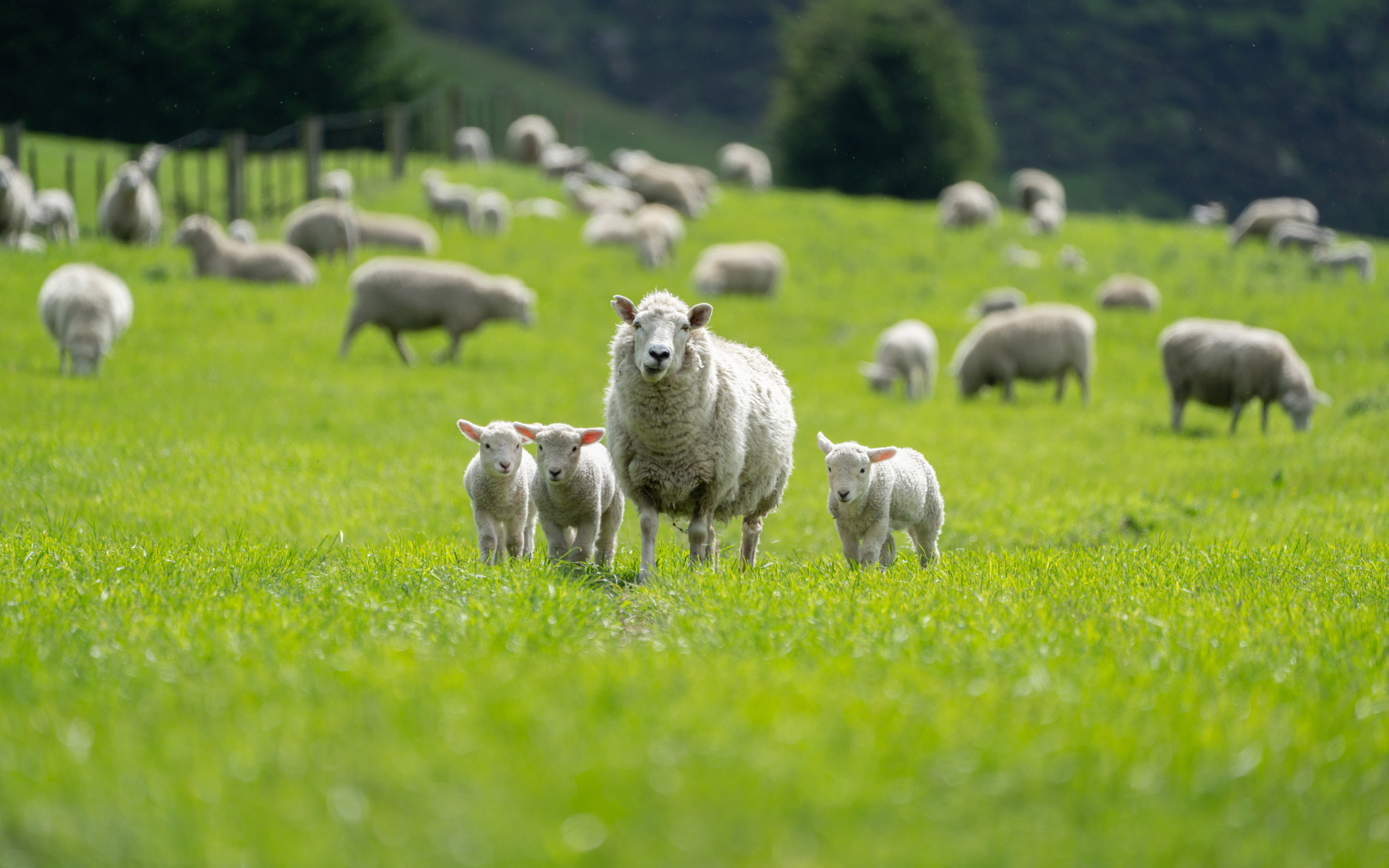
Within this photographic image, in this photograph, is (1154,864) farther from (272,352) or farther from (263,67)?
(263,67)

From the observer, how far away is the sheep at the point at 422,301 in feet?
56.2

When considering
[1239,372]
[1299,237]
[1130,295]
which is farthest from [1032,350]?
[1299,237]

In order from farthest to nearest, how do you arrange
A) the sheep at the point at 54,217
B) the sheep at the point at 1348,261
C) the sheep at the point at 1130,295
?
1. the sheep at the point at 1348,261
2. the sheep at the point at 1130,295
3. the sheep at the point at 54,217

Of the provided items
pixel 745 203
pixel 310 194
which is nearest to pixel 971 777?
pixel 310 194

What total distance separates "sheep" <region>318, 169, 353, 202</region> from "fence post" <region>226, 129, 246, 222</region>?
10.2 ft

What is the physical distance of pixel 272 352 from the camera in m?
16.6

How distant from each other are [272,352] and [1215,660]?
14198mm

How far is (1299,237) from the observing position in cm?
3133

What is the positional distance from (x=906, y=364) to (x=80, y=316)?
453 inches

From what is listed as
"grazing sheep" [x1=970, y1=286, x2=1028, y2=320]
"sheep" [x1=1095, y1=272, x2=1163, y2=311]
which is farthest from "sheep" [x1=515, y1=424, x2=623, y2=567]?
"sheep" [x1=1095, y1=272, x2=1163, y2=311]

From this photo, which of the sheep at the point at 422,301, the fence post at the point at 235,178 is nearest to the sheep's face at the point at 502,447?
the sheep at the point at 422,301

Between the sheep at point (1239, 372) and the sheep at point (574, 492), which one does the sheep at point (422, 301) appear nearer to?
the sheep at point (1239, 372)

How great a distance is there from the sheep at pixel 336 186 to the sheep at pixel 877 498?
75.9 ft

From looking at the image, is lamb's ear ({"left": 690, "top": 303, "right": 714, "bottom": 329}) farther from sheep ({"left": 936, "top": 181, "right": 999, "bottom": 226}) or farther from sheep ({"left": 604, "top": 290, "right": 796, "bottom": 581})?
sheep ({"left": 936, "top": 181, "right": 999, "bottom": 226})
